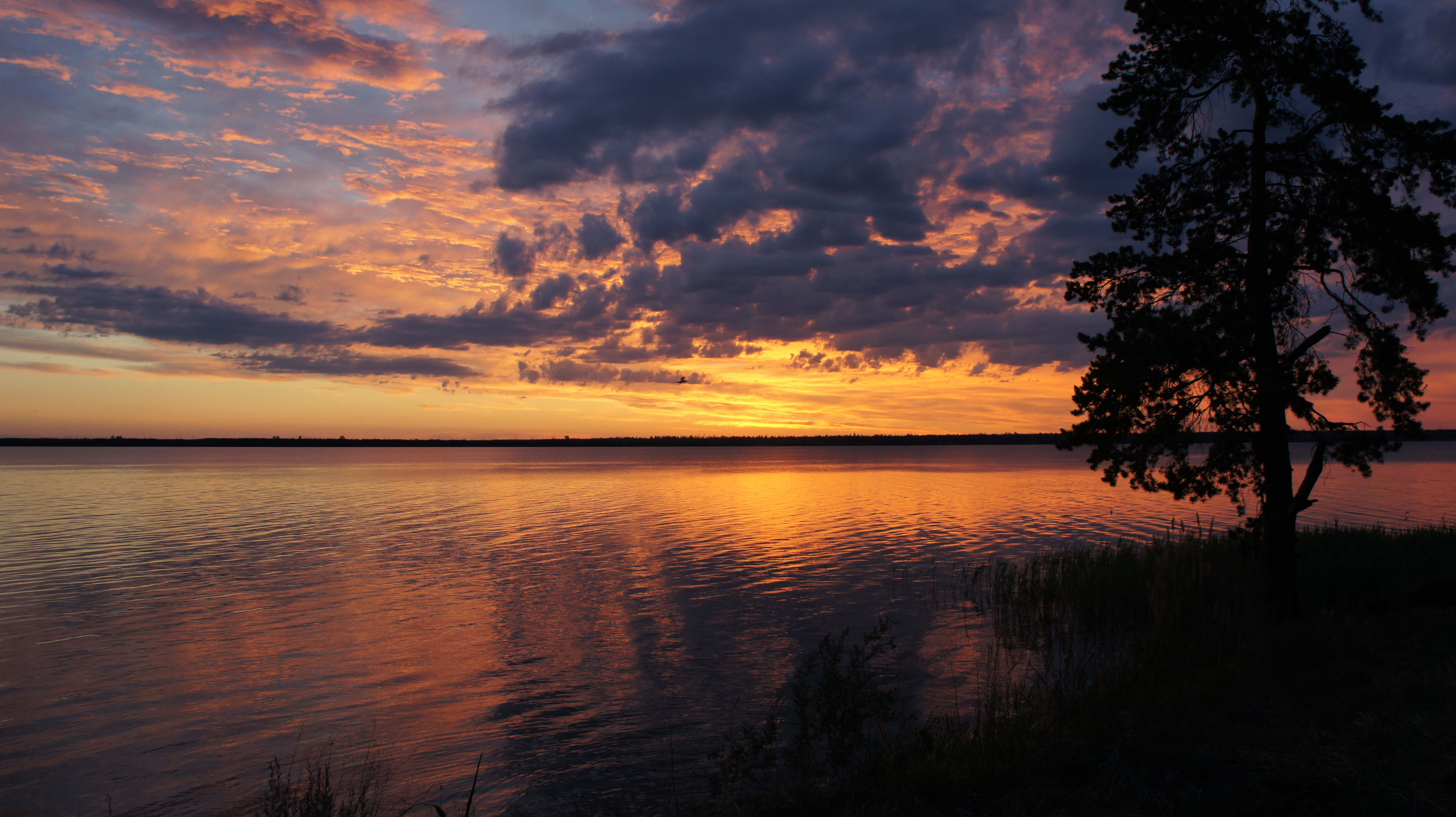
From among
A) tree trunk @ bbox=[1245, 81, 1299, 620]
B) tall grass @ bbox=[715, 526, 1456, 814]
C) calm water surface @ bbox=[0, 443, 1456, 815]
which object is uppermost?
tree trunk @ bbox=[1245, 81, 1299, 620]

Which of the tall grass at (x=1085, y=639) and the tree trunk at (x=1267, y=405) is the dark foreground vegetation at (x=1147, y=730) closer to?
the tall grass at (x=1085, y=639)

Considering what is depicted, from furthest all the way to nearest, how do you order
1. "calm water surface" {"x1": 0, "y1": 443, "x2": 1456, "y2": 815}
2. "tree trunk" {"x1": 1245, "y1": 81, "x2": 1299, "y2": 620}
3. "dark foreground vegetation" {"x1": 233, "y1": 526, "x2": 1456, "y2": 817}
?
"tree trunk" {"x1": 1245, "y1": 81, "x2": 1299, "y2": 620} → "calm water surface" {"x1": 0, "y1": 443, "x2": 1456, "y2": 815} → "dark foreground vegetation" {"x1": 233, "y1": 526, "x2": 1456, "y2": 817}

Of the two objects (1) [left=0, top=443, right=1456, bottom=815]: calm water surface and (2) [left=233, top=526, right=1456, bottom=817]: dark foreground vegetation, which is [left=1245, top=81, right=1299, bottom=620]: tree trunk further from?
(1) [left=0, top=443, right=1456, bottom=815]: calm water surface

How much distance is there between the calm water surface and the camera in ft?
38.1

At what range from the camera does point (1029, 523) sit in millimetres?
41812

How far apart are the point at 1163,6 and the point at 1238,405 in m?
8.47

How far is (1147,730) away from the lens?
9.84 metres

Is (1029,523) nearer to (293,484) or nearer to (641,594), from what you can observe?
(641,594)

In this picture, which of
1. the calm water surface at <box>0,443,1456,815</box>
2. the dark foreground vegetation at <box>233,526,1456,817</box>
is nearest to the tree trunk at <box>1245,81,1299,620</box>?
the dark foreground vegetation at <box>233,526,1456,817</box>

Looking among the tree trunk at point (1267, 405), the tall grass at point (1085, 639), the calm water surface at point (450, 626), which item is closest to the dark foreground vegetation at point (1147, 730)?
the tall grass at point (1085, 639)

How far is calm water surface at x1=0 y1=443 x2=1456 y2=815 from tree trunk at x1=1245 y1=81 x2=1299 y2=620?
6.75m

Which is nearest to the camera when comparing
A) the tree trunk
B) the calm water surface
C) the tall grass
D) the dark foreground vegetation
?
the dark foreground vegetation

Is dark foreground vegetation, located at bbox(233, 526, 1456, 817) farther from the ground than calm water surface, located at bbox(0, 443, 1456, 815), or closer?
farther from the ground

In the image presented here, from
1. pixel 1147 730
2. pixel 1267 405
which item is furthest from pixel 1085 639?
pixel 1147 730
